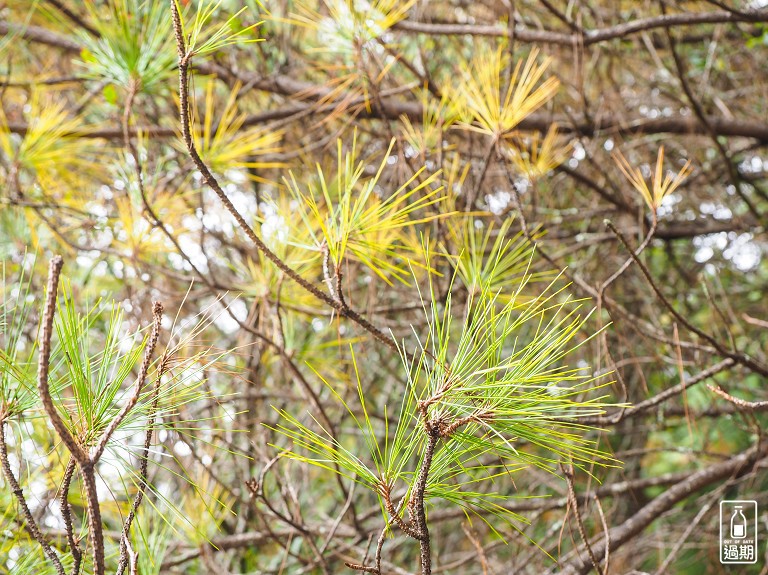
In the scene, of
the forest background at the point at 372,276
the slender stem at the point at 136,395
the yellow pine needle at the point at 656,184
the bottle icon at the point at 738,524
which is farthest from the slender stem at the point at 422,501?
the bottle icon at the point at 738,524

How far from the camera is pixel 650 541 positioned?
5.12 ft

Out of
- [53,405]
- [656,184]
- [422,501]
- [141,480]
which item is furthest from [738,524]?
[53,405]

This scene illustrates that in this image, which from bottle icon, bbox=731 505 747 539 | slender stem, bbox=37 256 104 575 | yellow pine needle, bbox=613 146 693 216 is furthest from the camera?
bottle icon, bbox=731 505 747 539

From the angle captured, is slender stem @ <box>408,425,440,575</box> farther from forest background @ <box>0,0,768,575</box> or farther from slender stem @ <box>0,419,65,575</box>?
slender stem @ <box>0,419,65,575</box>

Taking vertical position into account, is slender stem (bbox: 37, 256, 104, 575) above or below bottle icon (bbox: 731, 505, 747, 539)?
above

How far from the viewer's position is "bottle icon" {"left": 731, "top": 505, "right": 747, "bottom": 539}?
1.41m

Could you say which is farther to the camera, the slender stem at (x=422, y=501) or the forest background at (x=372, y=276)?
the forest background at (x=372, y=276)

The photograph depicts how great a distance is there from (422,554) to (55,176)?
1.63 metres

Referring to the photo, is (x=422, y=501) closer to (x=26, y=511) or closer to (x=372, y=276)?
(x=26, y=511)

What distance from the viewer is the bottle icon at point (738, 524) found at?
4.62ft

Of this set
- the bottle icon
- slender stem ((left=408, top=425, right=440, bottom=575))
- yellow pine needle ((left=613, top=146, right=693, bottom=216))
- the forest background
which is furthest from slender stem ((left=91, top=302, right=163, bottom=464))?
the bottle icon

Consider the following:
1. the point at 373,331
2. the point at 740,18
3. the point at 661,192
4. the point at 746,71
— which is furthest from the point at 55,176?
the point at 746,71

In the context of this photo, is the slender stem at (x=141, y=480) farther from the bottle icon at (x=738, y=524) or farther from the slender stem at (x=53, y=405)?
the bottle icon at (x=738, y=524)

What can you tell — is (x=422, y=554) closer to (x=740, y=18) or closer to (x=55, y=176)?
(x=740, y=18)
